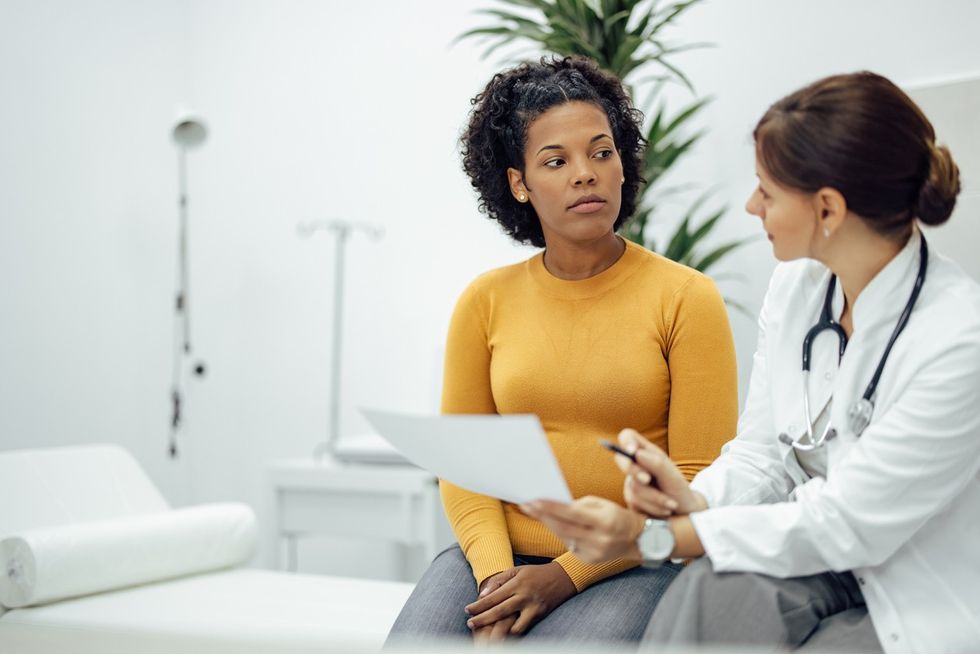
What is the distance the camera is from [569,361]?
5.39 ft

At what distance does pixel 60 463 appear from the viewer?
7.70 feet

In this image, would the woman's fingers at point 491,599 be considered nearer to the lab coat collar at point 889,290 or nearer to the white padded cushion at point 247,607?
the white padded cushion at point 247,607

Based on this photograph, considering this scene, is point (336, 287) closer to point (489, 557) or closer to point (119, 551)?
point (119, 551)

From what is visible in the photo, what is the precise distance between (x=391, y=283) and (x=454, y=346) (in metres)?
2.09

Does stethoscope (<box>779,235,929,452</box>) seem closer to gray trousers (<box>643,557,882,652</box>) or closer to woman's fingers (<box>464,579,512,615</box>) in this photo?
gray trousers (<box>643,557,882,652</box>)

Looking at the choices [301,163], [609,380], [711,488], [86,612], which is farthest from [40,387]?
[711,488]

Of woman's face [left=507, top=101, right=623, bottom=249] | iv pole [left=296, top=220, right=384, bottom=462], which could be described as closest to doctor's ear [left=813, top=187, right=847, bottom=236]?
woman's face [left=507, top=101, right=623, bottom=249]

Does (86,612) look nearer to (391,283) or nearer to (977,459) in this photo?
(977,459)

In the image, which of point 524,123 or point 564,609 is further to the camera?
point 524,123

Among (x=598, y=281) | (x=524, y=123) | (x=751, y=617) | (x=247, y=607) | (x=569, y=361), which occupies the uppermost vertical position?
(x=524, y=123)

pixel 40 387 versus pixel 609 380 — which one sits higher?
pixel 609 380

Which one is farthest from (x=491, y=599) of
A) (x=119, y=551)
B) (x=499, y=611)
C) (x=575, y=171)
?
(x=119, y=551)

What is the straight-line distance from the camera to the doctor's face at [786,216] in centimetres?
125

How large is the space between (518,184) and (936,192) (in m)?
0.76
